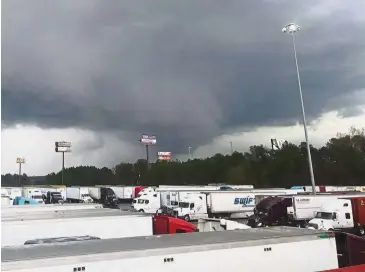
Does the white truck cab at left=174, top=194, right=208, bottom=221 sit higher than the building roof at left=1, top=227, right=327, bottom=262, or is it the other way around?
the building roof at left=1, top=227, right=327, bottom=262

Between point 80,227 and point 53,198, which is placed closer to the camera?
point 80,227

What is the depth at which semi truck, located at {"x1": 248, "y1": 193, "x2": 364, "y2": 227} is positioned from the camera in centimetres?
3353

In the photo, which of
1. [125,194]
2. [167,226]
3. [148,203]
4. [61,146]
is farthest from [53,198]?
[167,226]

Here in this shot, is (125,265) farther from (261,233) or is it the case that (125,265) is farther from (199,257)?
(261,233)

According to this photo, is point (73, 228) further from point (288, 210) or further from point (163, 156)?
point (163, 156)

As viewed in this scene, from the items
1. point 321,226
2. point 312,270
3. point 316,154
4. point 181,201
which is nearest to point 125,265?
point 312,270

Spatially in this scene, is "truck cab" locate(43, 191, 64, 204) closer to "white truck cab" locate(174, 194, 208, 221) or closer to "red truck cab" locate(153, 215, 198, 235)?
"white truck cab" locate(174, 194, 208, 221)

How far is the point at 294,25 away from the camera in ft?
129

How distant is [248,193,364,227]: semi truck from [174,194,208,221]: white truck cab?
7.23m

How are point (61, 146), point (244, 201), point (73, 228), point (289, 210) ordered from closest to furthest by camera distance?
point (73, 228), point (289, 210), point (244, 201), point (61, 146)

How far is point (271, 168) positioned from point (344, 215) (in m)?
60.3

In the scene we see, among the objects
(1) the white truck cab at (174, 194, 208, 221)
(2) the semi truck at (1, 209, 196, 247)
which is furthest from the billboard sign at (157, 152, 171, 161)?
(2) the semi truck at (1, 209, 196, 247)

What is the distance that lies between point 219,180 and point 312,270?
316 ft

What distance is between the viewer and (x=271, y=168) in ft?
291
